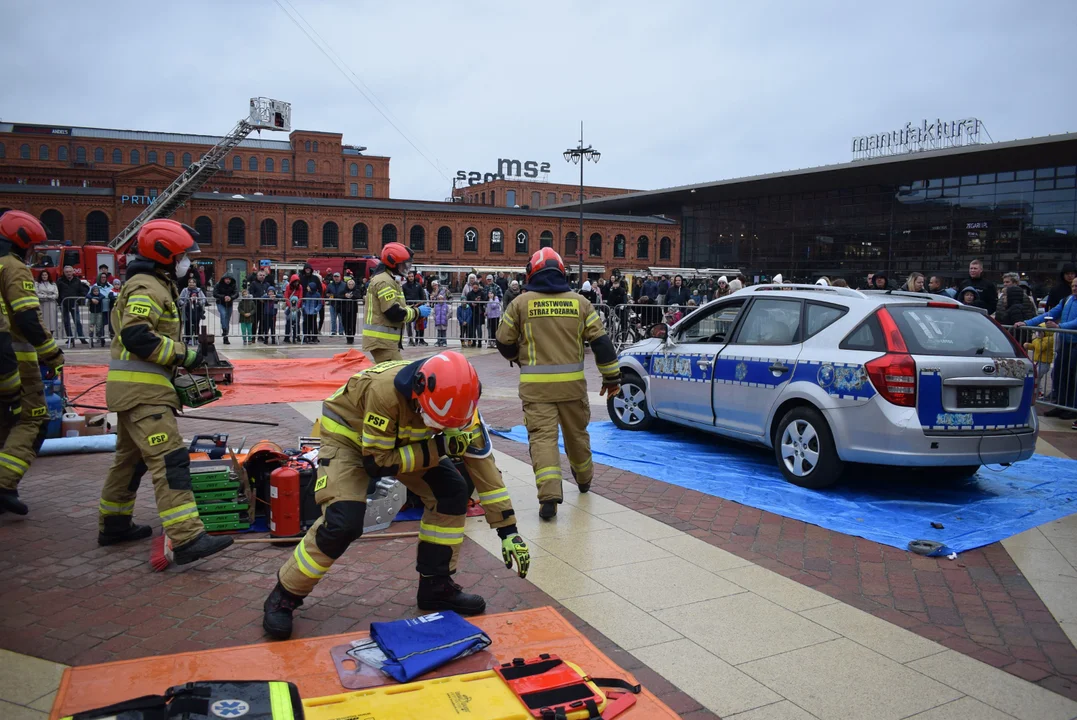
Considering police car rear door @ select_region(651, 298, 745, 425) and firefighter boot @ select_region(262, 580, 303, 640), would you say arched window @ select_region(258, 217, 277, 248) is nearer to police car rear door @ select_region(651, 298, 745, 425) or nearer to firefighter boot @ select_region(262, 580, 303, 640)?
police car rear door @ select_region(651, 298, 745, 425)

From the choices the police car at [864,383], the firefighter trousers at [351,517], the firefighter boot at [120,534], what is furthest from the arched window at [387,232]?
the firefighter trousers at [351,517]

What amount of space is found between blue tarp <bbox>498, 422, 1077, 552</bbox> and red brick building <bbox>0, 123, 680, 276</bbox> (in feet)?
152

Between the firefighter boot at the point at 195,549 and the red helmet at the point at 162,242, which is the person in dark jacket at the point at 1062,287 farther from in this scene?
the firefighter boot at the point at 195,549

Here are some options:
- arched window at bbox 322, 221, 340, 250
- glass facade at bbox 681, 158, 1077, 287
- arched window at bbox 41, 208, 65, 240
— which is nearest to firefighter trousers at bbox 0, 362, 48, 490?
glass facade at bbox 681, 158, 1077, 287

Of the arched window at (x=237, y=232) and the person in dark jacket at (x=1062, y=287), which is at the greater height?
the arched window at (x=237, y=232)

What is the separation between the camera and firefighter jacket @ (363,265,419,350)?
8.23m

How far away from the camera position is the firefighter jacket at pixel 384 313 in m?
8.23

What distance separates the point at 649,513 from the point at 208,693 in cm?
402

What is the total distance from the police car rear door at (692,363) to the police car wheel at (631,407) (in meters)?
0.42

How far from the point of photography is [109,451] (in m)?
7.89

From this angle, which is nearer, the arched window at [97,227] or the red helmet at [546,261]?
the red helmet at [546,261]

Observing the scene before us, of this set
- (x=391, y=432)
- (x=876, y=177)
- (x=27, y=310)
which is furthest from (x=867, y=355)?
(x=876, y=177)

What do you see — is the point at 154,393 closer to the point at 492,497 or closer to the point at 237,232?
the point at 492,497

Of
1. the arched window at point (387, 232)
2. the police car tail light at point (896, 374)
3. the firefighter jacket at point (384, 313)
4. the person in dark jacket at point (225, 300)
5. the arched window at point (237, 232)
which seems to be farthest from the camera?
the arched window at point (387, 232)
